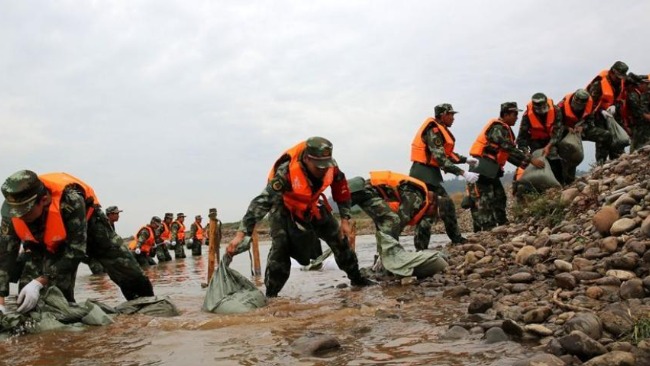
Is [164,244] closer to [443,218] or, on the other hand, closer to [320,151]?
[443,218]

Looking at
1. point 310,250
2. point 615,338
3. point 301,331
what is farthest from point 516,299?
point 310,250

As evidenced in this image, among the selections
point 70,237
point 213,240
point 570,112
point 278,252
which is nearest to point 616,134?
point 570,112

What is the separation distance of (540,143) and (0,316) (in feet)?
25.2

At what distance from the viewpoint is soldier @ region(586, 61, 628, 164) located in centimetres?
851

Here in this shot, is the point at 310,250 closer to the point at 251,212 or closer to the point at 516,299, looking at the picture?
the point at 251,212

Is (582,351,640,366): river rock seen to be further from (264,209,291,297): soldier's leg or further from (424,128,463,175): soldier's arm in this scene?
(424,128,463,175): soldier's arm

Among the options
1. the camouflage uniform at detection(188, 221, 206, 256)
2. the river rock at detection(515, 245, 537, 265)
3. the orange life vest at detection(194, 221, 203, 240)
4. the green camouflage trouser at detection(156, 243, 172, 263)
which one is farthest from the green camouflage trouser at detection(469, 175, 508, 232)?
the orange life vest at detection(194, 221, 203, 240)

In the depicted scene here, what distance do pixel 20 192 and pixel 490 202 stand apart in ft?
22.0

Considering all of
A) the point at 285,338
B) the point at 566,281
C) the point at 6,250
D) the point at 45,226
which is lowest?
the point at 285,338

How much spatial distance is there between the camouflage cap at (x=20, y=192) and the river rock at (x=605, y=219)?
16.4 ft

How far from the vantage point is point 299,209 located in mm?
5227

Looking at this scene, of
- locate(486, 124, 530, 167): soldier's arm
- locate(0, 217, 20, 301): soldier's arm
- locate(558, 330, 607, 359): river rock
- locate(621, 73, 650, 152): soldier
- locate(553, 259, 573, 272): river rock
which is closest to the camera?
locate(558, 330, 607, 359): river rock

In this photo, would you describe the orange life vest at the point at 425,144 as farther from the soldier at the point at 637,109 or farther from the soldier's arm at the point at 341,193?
the soldier at the point at 637,109

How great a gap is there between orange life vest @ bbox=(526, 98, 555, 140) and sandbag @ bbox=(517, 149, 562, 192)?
0.38 metres
